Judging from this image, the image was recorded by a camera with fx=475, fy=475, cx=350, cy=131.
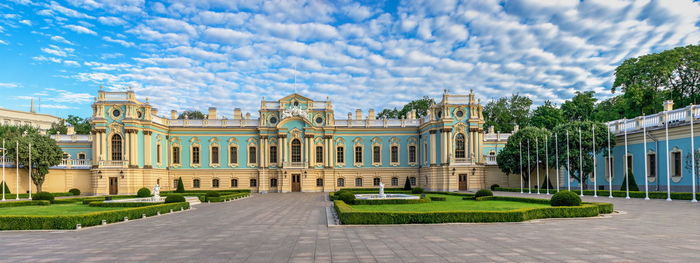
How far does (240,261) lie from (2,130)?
6392cm

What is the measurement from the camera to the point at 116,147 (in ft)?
159

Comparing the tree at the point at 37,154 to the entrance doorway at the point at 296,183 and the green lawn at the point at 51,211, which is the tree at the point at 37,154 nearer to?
the green lawn at the point at 51,211

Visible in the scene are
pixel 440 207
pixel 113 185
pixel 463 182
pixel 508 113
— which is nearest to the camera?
pixel 440 207

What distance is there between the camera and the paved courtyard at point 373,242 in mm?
11164

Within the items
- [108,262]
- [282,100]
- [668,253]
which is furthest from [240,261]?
[282,100]

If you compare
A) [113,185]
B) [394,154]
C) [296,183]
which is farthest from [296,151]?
[113,185]

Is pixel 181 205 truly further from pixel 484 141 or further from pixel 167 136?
pixel 484 141

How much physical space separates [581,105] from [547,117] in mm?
5951

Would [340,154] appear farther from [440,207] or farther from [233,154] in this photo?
[440,207]

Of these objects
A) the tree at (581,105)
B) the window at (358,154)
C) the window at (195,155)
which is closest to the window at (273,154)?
the window at (195,155)

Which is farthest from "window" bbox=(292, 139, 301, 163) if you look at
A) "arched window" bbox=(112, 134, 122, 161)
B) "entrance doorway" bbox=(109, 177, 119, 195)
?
"entrance doorway" bbox=(109, 177, 119, 195)

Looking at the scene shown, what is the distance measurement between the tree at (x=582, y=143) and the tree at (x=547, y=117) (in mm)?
21404

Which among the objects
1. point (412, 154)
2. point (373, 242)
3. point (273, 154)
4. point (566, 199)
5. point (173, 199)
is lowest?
point (173, 199)

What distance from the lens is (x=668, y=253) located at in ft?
36.0
